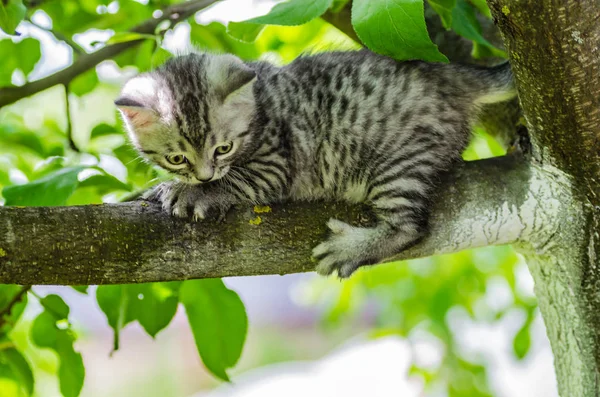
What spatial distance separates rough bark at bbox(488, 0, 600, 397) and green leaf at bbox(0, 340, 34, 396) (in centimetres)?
110

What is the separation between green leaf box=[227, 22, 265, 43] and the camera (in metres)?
1.41

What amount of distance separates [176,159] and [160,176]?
0.17 metres

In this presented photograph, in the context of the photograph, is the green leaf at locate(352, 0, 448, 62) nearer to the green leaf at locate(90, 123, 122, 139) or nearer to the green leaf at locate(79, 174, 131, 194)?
the green leaf at locate(79, 174, 131, 194)

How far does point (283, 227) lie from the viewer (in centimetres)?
130

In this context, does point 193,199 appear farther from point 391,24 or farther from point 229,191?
point 391,24

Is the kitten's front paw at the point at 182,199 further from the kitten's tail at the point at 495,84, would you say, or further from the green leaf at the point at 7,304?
the kitten's tail at the point at 495,84

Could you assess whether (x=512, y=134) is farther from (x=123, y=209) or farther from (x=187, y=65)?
(x=123, y=209)

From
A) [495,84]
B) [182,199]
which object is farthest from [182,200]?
[495,84]

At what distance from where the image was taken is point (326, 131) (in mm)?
1636

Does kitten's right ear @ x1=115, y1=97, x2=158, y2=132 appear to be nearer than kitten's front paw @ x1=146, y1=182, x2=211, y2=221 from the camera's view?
No

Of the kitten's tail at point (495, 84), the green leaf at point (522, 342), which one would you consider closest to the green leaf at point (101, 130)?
the kitten's tail at point (495, 84)

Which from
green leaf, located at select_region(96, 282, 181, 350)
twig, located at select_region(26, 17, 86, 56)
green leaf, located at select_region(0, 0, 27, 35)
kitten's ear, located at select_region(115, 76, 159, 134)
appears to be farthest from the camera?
twig, located at select_region(26, 17, 86, 56)

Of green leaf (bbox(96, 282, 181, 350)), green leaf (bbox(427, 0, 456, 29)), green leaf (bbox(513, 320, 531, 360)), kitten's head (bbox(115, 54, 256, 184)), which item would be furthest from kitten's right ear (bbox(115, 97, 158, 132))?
green leaf (bbox(513, 320, 531, 360))

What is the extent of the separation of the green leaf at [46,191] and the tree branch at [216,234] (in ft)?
0.38
